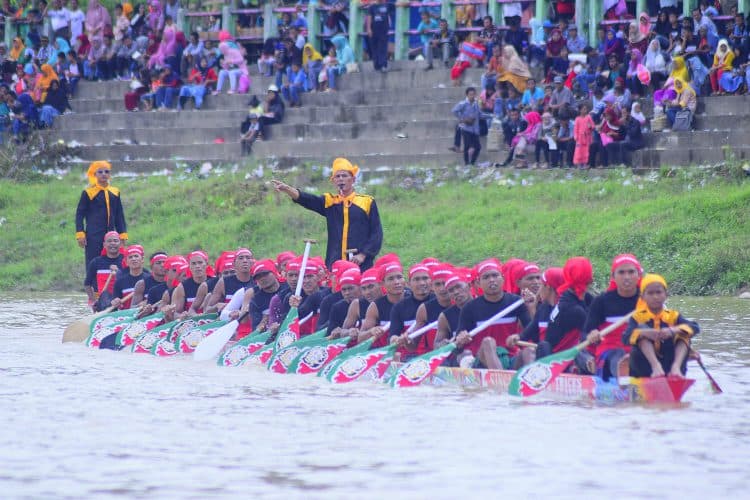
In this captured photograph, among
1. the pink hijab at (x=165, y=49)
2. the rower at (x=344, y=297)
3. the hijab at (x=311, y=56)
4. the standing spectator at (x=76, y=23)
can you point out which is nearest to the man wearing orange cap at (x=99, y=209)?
the rower at (x=344, y=297)

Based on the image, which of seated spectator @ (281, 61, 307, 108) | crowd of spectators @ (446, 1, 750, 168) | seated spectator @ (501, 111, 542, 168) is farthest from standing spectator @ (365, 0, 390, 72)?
seated spectator @ (501, 111, 542, 168)

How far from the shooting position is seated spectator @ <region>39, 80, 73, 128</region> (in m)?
27.8

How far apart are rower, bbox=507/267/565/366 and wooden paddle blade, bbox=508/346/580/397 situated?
44 cm

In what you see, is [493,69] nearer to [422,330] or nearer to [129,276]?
[129,276]

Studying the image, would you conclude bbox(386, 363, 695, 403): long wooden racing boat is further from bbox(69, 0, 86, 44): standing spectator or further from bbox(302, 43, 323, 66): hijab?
bbox(69, 0, 86, 44): standing spectator

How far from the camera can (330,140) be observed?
24.4m

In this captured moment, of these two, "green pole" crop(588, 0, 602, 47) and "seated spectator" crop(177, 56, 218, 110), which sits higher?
"green pole" crop(588, 0, 602, 47)

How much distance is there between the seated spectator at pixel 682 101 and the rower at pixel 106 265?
29.0ft

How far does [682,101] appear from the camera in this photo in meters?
20.5

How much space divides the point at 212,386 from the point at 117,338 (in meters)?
3.42

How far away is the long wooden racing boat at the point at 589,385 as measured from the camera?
938 centimetres

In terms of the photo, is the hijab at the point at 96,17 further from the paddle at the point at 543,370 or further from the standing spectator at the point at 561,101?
the paddle at the point at 543,370


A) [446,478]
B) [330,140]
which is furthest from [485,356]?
[330,140]

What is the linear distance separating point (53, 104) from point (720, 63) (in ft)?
44.6
